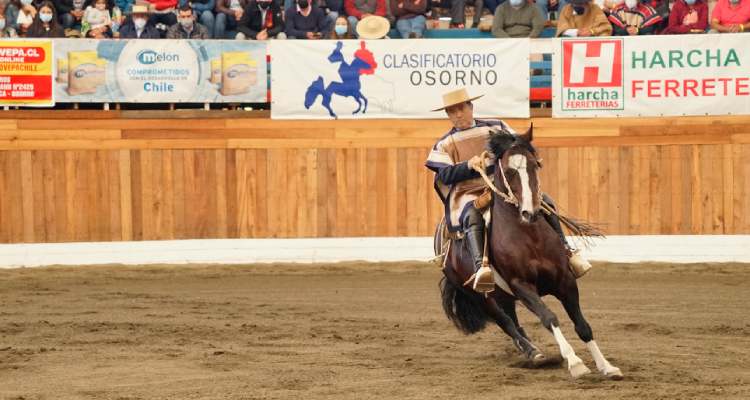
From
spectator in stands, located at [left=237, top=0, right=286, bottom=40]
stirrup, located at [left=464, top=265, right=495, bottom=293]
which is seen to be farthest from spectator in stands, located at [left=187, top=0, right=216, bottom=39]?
stirrup, located at [left=464, top=265, right=495, bottom=293]

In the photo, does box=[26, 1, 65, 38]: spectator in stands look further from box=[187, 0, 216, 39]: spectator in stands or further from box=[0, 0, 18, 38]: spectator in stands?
box=[187, 0, 216, 39]: spectator in stands

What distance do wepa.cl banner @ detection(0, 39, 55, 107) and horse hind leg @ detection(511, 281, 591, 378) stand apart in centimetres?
1046

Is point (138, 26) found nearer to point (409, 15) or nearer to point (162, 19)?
point (162, 19)

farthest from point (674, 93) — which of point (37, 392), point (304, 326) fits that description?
point (37, 392)

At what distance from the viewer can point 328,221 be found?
58.3 feet

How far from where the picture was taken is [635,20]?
60.7 feet

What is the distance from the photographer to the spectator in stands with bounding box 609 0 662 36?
1844cm

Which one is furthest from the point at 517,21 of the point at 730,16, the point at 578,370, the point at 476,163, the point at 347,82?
the point at 578,370

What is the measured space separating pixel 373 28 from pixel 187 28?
9.41 ft

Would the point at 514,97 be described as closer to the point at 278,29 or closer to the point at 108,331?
the point at 278,29

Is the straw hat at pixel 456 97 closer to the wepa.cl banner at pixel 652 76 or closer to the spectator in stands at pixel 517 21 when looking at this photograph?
the wepa.cl banner at pixel 652 76

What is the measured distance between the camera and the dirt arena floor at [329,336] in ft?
26.8

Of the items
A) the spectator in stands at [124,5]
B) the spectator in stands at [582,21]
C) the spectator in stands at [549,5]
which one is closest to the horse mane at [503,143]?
the spectator in stands at [582,21]

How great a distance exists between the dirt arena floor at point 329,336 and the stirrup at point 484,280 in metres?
0.60
